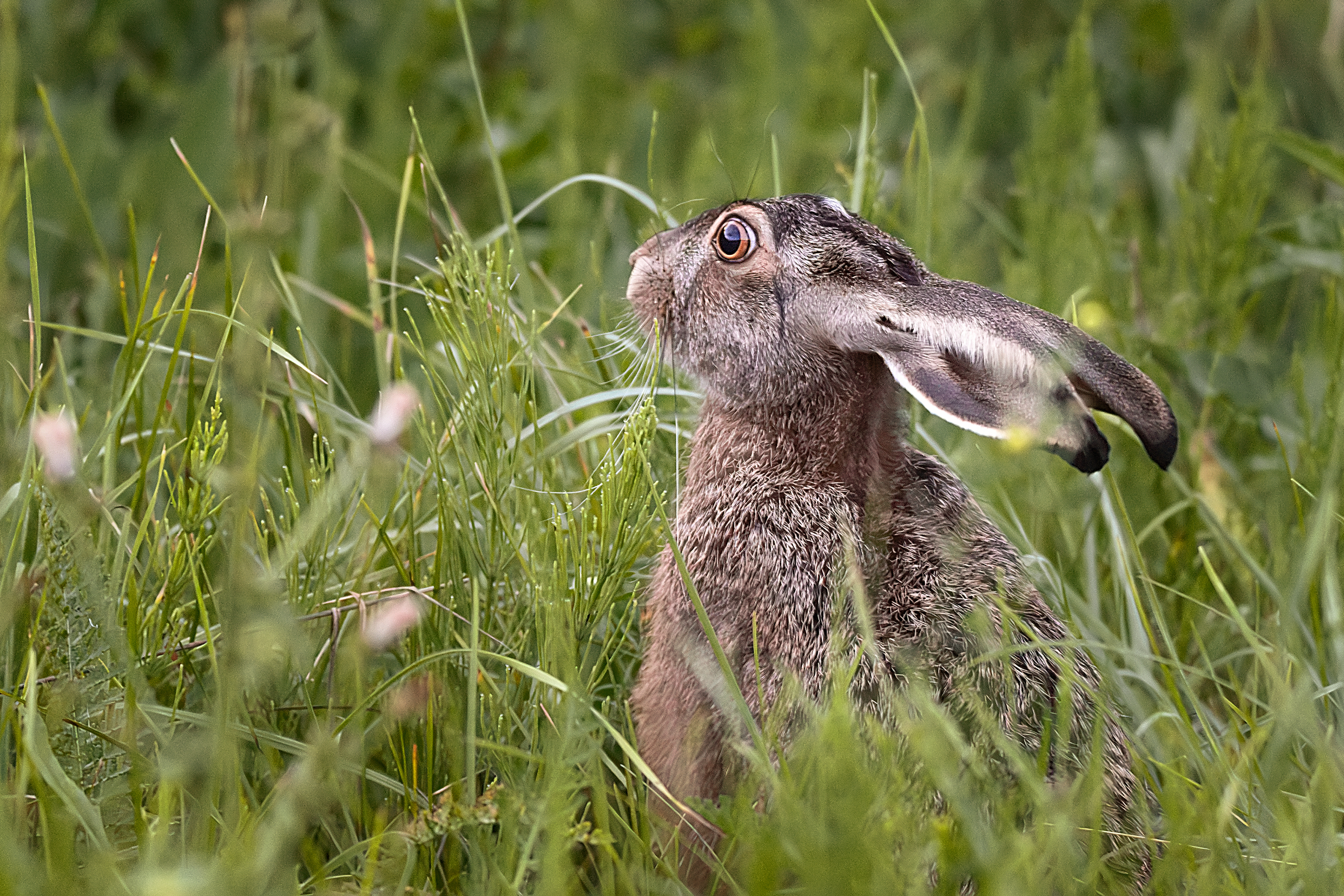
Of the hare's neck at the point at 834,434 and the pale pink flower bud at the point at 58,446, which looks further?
the hare's neck at the point at 834,434

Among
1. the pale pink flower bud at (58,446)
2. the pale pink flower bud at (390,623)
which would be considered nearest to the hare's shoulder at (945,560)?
the pale pink flower bud at (390,623)

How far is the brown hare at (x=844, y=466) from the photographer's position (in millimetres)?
2566

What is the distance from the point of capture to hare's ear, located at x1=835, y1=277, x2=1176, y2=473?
2484 millimetres

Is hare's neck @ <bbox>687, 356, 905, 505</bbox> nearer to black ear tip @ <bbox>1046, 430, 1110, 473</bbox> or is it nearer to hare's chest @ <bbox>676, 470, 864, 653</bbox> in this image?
hare's chest @ <bbox>676, 470, 864, 653</bbox>

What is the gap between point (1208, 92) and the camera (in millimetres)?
5770

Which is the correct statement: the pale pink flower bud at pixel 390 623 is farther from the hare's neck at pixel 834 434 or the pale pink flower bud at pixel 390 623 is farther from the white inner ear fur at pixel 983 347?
the hare's neck at pixel 834 434

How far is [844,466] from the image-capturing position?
3.02m

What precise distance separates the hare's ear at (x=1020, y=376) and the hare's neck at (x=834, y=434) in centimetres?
23

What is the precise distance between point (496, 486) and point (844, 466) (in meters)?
0.77

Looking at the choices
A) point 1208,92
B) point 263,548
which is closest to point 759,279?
point 263,548

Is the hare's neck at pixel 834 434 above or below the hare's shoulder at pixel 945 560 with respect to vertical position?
above

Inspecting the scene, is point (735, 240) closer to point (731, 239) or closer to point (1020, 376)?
point (731, 239)

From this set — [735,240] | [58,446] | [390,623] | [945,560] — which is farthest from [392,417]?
[735,240]

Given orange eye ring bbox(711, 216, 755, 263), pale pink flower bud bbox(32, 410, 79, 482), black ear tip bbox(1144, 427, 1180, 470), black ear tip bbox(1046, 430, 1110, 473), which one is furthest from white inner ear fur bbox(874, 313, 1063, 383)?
pale pink flower bud bbox(32, 410, 79, 482)
